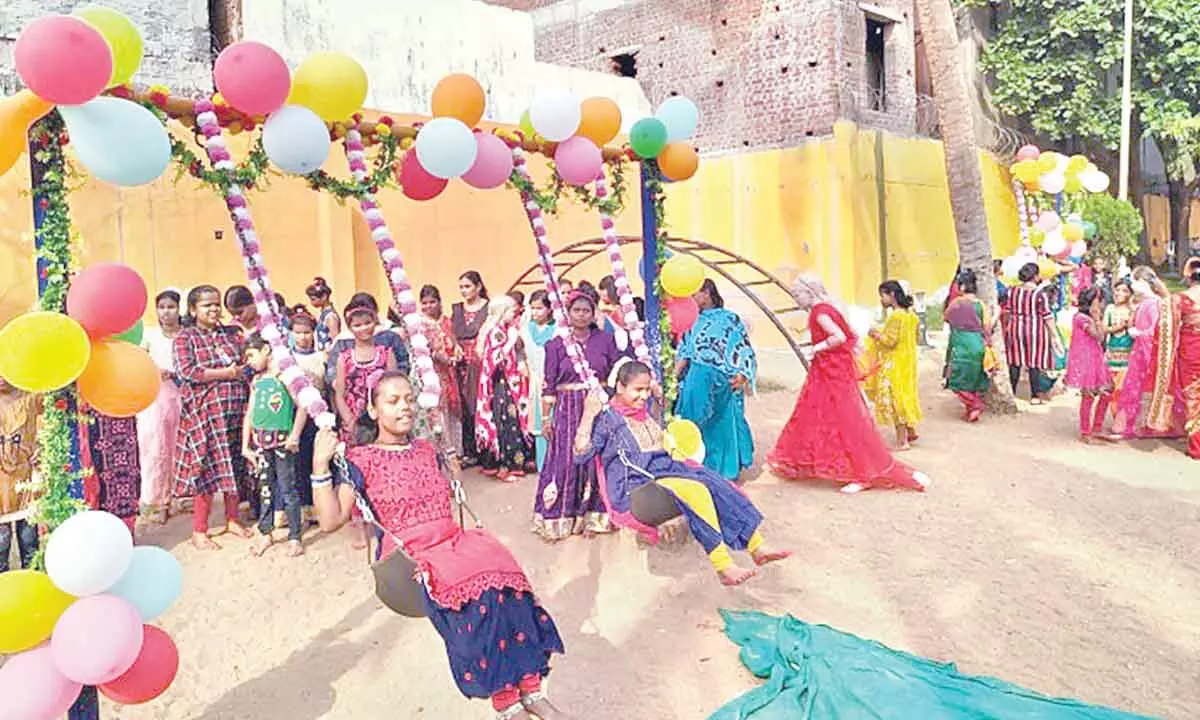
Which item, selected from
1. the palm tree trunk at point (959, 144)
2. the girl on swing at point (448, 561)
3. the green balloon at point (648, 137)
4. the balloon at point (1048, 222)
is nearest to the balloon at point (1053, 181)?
the balloon at point (1048, 222)

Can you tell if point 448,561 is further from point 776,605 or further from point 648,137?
point 648,137

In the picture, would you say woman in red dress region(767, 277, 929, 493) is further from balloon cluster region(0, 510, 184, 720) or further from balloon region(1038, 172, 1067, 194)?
balloon region(1038, 172, 1067, 194)

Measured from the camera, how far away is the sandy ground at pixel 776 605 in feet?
14.0

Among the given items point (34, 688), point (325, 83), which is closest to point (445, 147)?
point (325, 83)

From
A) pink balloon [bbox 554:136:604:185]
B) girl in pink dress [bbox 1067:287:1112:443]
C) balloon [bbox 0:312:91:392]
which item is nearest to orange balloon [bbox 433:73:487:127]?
pink balloon [bbox 554:136:604:185]

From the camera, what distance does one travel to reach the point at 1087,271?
47.3ft

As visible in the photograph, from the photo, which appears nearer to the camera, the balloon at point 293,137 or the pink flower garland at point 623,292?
the balloon at point 293,137

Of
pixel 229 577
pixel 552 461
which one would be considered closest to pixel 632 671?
pixel 552 461

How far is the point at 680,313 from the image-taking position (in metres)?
6.60

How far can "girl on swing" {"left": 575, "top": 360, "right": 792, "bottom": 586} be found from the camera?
4.55 metres

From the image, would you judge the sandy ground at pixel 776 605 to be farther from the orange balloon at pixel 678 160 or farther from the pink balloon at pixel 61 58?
the pink balloon at pixel 61 58

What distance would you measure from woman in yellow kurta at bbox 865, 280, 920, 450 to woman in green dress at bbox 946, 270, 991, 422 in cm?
135

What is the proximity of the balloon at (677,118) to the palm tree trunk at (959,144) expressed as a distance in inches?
235

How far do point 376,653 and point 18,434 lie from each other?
7.23 feet
